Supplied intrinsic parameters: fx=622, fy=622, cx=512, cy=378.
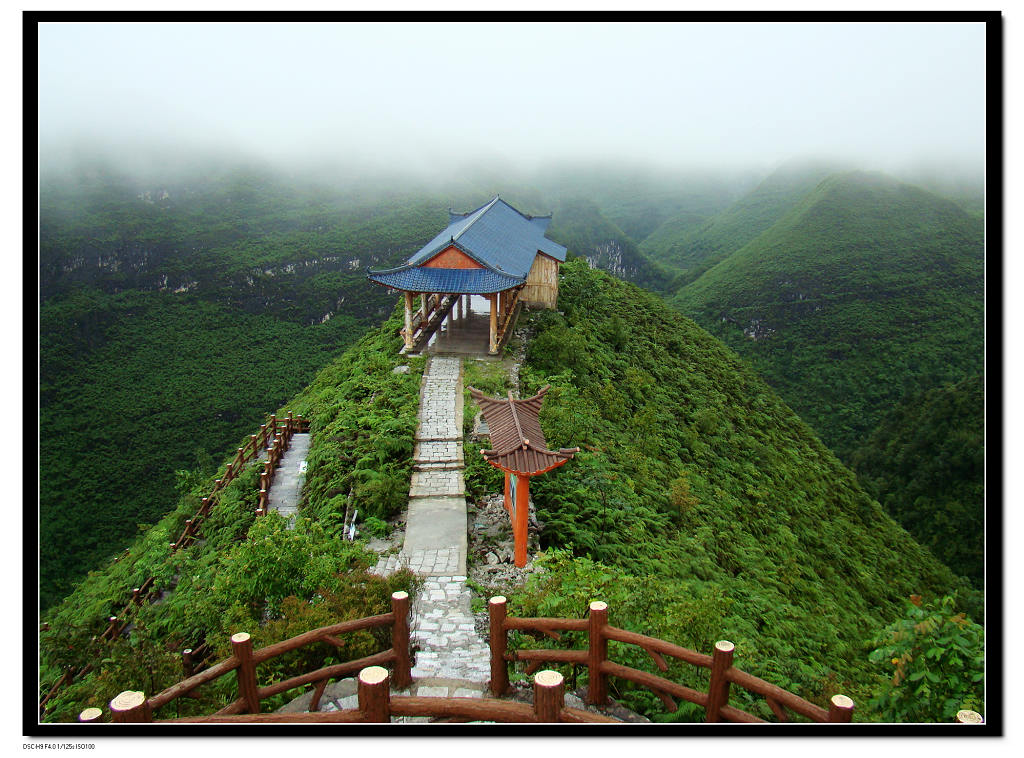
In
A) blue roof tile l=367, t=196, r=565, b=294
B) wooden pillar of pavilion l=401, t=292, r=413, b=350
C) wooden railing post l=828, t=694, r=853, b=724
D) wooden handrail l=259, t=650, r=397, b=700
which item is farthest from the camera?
wooden pillar of pavilion l=401, t=292, r=413, b=350

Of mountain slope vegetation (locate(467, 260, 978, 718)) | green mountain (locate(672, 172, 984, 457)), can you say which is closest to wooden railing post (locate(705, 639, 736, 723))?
mountain slope vegetation (locate(467, 260, 978, 718))

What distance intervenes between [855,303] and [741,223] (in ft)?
157

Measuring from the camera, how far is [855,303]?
1891 inches

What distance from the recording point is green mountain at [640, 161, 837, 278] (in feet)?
286

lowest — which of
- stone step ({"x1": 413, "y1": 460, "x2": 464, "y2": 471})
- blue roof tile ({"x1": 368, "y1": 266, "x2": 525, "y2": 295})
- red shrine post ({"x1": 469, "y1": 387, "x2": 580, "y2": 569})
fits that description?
stone step ({"x1": 413, "y1": 460, "x2": 464, "y2": 471})

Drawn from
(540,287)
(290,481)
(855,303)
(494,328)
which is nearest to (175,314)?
(540,287)

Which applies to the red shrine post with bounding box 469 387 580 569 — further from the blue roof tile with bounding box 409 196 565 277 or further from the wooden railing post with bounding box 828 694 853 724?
the blue roof tile with bounding box 409 196 565 277

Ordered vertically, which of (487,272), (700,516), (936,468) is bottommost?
(936,468)

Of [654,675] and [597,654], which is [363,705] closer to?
[597,654]

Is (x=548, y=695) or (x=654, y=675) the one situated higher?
(x=548, y=695)

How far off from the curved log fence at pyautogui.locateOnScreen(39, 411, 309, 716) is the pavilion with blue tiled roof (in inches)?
Result: 165

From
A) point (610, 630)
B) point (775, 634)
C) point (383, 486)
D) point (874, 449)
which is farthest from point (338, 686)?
point (874, 449)

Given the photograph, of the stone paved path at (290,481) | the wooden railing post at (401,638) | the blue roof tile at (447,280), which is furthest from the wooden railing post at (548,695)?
the blue roof tile at (447,280)
